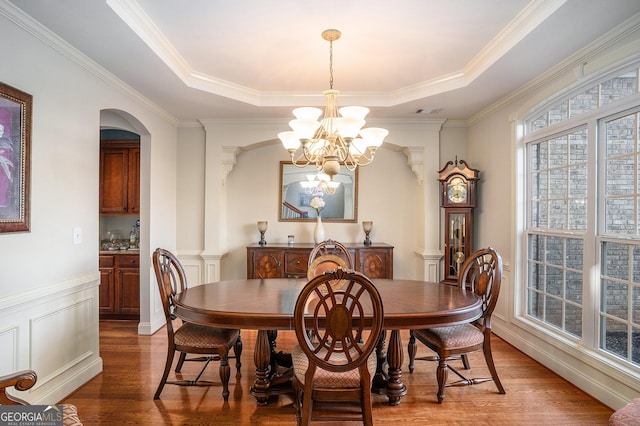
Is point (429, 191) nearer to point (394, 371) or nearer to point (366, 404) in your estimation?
point (394, 371)

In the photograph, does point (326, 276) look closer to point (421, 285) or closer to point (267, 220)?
point (421, 285)

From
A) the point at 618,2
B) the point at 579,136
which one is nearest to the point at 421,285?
the point at 579,136

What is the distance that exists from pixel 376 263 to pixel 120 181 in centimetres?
332

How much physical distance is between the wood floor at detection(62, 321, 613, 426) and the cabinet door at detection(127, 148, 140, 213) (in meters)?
2.00

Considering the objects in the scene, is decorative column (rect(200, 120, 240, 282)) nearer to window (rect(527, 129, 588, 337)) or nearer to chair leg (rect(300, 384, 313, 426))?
chair leg (rect(300, 384, 313, 426))

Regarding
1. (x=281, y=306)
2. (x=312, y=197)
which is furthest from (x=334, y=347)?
(x=312, y=197)

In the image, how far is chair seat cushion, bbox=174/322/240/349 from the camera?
238 cm

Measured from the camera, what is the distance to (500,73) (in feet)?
10.1

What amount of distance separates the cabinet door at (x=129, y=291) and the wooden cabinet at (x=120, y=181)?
0.75 meters

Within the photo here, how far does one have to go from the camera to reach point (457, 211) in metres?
4.22

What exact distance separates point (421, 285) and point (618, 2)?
2179mm

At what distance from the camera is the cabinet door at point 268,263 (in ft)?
14.0

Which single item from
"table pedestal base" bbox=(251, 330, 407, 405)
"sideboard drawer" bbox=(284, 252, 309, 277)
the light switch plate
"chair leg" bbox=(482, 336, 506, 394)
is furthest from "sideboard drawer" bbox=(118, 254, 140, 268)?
"chair leg" bbox=(482, 336, 506, 394)

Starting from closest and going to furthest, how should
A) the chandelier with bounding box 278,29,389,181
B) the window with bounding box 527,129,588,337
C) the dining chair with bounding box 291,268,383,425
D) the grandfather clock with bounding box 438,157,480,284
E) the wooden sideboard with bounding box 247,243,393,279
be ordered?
the dining chair with bounding box 291,268,383,425 → the chandelier with bounding box 278,29,389,181 → the window with bounding box 527,129,588,337 → the grandfather clock with bounding box 438,157,480,284 → the wooden sideboard with bounding box 247,243,393,279
